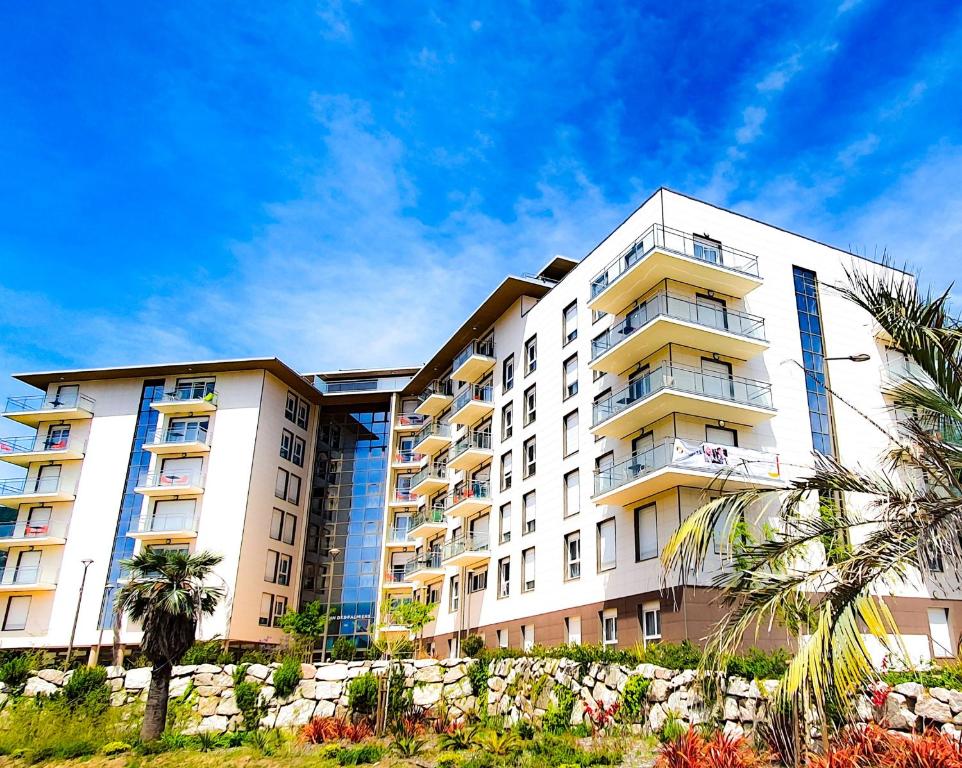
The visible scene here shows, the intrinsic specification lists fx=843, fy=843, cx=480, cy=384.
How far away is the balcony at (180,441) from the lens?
4872 cm

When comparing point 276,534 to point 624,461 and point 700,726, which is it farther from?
point 700,726

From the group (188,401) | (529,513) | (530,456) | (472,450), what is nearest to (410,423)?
(188,401)

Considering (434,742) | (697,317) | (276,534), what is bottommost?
(434,742)

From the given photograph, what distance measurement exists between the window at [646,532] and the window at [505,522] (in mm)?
10615

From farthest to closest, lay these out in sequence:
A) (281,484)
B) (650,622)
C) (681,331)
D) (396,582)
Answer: (396,582) → (281,484) → (681,331) → (650,622)

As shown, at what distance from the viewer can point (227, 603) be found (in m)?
44.8

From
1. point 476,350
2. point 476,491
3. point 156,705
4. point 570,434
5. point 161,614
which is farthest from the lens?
point 476,350

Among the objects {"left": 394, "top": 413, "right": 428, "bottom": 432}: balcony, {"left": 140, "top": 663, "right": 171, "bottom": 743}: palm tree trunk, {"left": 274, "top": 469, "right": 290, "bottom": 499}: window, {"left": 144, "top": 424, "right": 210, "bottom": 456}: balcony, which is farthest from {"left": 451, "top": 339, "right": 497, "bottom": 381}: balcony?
{"left": 140, "top": 663, "right": 171, "bottom": 743}: palm tree trunk

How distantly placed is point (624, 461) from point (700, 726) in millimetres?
13163

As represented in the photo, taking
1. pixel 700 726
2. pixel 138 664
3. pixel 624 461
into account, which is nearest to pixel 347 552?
pixel 138 664

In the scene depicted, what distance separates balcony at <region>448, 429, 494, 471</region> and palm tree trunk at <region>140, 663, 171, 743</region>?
22043 millimetres

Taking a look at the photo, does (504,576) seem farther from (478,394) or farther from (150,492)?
(150,492)

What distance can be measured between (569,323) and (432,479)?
14.7 m

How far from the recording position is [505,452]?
41.4m
